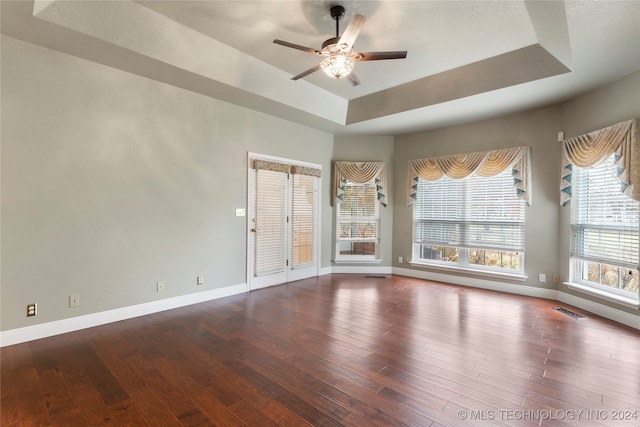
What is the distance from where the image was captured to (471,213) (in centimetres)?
512

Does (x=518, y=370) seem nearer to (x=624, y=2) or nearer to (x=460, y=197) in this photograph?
(x=624, y=2)

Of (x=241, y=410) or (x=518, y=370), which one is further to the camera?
(x=518, y=370)

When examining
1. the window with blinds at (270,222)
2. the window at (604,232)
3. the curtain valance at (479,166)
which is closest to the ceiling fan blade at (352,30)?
the window with blinds at (270,222)

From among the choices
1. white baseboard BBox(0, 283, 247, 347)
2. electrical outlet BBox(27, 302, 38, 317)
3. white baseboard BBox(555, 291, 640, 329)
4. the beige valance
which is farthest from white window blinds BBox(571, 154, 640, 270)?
electrical outlet BBox(27, 302, 38, 317)

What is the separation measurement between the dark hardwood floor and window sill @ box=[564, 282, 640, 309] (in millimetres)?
286

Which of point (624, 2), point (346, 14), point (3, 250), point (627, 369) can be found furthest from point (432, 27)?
point (3, 250)

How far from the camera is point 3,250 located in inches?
106

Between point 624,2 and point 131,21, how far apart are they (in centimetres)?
411

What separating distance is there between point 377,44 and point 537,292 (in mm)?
4276

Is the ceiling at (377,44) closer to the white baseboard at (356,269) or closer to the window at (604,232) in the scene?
the window at (604,232)

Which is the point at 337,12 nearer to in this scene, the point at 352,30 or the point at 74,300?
the point at 352,30

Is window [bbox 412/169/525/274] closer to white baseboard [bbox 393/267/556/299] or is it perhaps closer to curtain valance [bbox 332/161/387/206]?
white baseboard [bbox 393/267/556/299]

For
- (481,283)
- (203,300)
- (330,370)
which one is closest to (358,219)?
(481,283)

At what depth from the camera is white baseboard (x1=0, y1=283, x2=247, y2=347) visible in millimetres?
2770
